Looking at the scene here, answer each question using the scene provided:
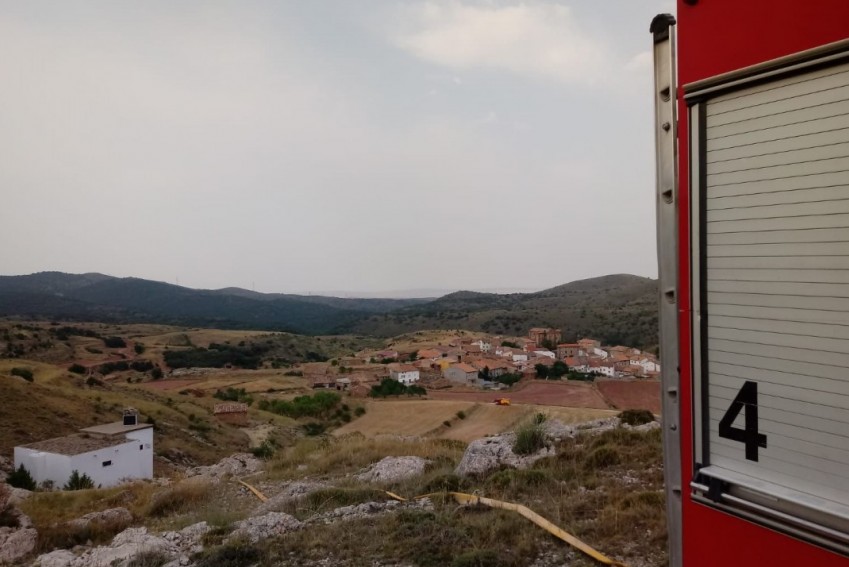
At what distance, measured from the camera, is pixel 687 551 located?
271cm

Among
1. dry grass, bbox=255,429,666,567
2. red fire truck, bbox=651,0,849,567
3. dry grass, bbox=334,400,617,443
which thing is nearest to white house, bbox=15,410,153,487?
dry grass, bbox=334,400,617,443

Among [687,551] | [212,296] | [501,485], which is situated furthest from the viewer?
[212,296]

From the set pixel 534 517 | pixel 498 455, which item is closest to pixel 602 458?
pixel 498 455

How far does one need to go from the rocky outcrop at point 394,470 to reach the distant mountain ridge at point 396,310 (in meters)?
47.6

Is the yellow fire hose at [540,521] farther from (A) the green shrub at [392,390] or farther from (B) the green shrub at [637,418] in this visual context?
(A) the green shrub at [392,390]

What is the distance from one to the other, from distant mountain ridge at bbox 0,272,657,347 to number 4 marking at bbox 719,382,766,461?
54.1 m

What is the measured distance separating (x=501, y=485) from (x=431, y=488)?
1.19m

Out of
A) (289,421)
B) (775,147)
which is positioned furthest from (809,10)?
(289,421)

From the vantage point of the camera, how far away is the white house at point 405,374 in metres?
52.2

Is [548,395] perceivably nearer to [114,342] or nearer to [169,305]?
[114,342]

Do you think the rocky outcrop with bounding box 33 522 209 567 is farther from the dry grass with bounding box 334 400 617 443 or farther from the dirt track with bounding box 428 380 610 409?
the dirt track with bounding box 428 380 610 409

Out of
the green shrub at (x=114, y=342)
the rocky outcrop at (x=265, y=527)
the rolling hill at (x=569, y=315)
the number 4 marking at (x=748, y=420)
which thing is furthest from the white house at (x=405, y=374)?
the number 4 marking at (x=748, y=420)

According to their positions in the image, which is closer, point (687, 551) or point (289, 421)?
point (687, 551)

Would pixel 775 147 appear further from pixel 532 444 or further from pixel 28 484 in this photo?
pixel 28 484
